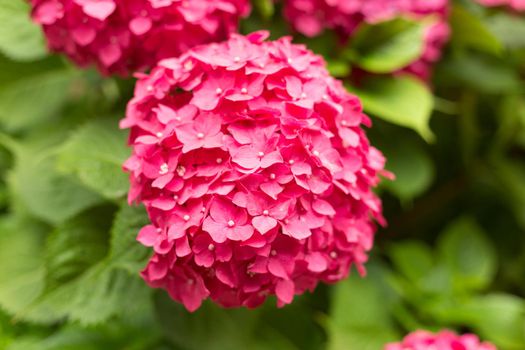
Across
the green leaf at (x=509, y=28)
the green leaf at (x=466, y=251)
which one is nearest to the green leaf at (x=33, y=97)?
the green leaf at (x=466, y=251)

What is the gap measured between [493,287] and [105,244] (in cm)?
110

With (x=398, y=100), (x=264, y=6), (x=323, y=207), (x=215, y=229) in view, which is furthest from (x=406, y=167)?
(x=215, y=229)

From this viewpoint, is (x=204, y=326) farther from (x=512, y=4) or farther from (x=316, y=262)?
(x=512, y=4)

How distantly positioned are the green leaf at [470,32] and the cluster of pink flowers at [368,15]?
0.10 feet

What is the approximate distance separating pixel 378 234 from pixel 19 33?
0.91m

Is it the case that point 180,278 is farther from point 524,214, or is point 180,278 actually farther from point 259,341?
point 524,214

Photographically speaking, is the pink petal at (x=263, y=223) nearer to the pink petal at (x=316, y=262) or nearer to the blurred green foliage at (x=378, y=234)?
Answer: the pink petal at (x=316, y=262)

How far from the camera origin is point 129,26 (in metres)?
0.88

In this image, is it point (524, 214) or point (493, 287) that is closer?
point (524, 214)

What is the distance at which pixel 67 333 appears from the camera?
1021mm

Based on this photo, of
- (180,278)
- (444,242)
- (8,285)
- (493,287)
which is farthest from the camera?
(493,287)

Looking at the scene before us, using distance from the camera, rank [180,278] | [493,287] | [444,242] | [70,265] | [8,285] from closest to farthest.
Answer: [180,278], [70,265], [8,285], [444,242], [493,287]

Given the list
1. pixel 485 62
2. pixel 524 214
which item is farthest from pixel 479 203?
pixel 485 62

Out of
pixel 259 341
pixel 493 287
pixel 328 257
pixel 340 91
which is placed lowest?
pixel 493 287
